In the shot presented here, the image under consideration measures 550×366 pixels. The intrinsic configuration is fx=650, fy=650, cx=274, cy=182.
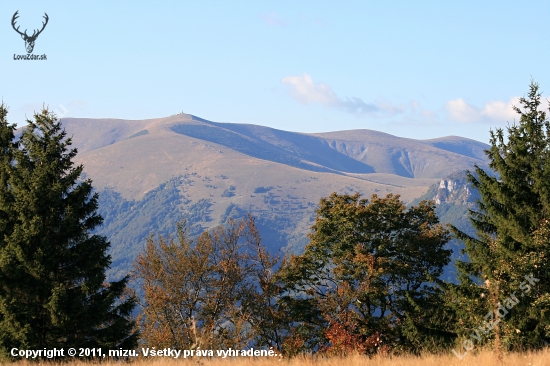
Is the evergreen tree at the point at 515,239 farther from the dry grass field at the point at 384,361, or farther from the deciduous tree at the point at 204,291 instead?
the deciduous tree at the point at 204,291

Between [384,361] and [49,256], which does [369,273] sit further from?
[384,361]

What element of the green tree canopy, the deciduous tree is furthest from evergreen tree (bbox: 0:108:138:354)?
the green tree canopy

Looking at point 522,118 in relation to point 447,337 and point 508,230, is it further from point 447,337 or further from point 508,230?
point 447,337

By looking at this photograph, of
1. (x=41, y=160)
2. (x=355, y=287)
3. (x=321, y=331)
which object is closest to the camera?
(x=41, y=160)

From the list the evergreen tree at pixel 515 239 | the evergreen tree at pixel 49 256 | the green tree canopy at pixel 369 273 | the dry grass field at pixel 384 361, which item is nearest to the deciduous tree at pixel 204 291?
the green tree canopy at pixel 369 273

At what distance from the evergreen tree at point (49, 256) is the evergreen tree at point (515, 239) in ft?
48.6

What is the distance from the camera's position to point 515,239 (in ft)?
89.4

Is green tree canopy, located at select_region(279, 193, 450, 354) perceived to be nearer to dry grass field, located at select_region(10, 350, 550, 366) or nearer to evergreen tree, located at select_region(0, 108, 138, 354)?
evergreen tree, located at select_region(0, 108, 138, 354)

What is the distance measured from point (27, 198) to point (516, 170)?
2057 centimetres

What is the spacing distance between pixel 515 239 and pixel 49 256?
18.9 m

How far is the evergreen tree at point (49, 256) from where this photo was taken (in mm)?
24078

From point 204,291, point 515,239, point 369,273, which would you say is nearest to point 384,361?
point 515,239

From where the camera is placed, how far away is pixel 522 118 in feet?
96.0

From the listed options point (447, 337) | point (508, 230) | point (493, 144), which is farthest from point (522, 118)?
point (447, 337)
